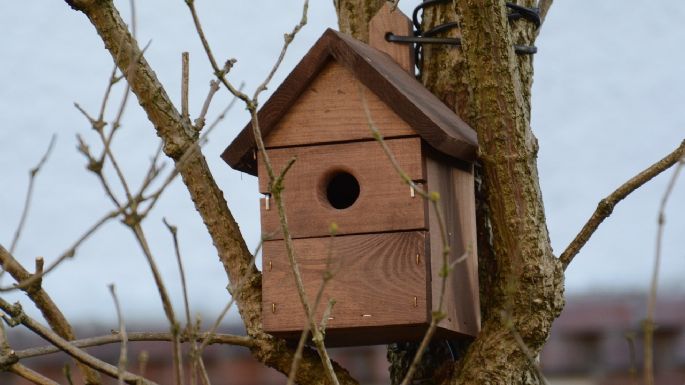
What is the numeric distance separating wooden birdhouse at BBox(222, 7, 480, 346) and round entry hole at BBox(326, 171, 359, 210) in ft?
0.72

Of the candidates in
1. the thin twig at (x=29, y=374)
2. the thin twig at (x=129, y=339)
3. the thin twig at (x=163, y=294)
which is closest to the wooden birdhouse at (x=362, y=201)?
the thin twig at (x=129, y=339)

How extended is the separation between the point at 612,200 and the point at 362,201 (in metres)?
0.53

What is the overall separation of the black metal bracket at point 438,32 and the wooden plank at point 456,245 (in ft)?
1.13

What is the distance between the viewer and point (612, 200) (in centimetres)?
244

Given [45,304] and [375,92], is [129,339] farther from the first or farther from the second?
[375,92]

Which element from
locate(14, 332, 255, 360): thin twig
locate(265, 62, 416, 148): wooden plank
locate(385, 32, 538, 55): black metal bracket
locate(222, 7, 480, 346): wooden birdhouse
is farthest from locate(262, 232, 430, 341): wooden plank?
locate(385, 32, 538, 55): black metal bracket

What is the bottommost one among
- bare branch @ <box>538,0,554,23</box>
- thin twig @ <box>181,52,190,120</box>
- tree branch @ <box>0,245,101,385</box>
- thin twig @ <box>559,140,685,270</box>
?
tree branch @ <box>0,245,101,385</box>

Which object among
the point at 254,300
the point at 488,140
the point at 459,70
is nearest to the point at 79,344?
the point at 254,300

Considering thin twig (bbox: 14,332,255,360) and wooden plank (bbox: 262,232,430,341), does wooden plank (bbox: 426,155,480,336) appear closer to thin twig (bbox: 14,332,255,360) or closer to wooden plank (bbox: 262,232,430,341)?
wooden plank (bbox: 262,232,430,341)

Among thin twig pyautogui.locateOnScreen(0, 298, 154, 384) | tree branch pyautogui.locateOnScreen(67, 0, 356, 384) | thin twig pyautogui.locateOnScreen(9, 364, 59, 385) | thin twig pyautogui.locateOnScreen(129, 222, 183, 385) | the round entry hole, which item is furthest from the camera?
the round entry hole

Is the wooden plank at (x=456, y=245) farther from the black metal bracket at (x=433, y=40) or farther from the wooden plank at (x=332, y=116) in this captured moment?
the black metal bracket at (x=433, y=40)

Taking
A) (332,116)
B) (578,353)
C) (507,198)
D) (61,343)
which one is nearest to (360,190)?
(332,116)

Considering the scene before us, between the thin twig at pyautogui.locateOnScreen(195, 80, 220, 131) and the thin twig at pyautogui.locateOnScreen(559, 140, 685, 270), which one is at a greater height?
the thin twig at pyautogui.locateOnScreen(195, 80, 220, 131)

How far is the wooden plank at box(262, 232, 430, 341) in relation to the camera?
237 centimetres
